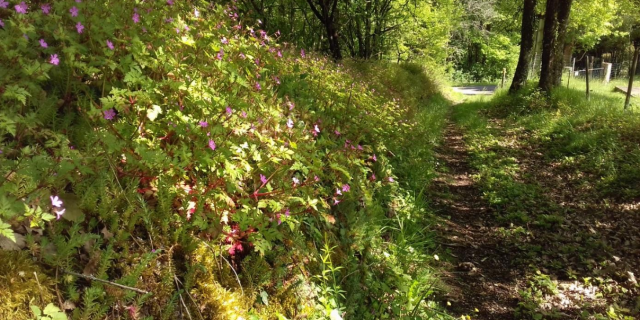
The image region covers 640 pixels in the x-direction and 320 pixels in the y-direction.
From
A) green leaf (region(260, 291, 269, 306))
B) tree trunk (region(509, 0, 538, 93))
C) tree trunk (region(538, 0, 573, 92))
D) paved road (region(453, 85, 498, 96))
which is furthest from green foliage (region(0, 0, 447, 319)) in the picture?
paved road (region(453, 85, 498, 96))

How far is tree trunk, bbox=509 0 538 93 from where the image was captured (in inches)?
577

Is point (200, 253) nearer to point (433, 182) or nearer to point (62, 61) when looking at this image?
point (62, 61)

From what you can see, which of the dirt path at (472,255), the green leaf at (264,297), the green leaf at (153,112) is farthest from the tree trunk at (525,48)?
the green leaf at (153,112)

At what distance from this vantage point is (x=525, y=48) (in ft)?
50.3

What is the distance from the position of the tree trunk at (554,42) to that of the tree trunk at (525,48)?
1.92 metres

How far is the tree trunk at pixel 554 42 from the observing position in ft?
40.4

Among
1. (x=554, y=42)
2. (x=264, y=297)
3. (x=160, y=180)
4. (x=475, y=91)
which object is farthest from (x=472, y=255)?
(x=475, y=91)

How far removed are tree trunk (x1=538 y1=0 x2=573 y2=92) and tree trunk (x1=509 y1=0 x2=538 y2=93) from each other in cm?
192

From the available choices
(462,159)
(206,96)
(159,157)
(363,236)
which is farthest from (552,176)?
(159,157)

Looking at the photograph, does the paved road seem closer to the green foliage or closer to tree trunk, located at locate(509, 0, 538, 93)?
tree trunk, located at locate(509, 0, 538, 93)

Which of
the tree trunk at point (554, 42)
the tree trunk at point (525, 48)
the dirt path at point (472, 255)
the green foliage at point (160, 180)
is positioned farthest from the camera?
the tree trunk at point (525, 48)

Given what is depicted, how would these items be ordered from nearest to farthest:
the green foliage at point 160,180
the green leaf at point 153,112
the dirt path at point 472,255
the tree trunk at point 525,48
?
the green foliage at point 160,180
the green leaf at point 153,112
the dirt path at point 472,255
the tree trunk at point 525,48

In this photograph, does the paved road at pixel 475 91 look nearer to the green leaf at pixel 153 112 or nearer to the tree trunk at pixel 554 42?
the tree trunk at pixel 554 42

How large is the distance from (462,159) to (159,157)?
736 centimetres
